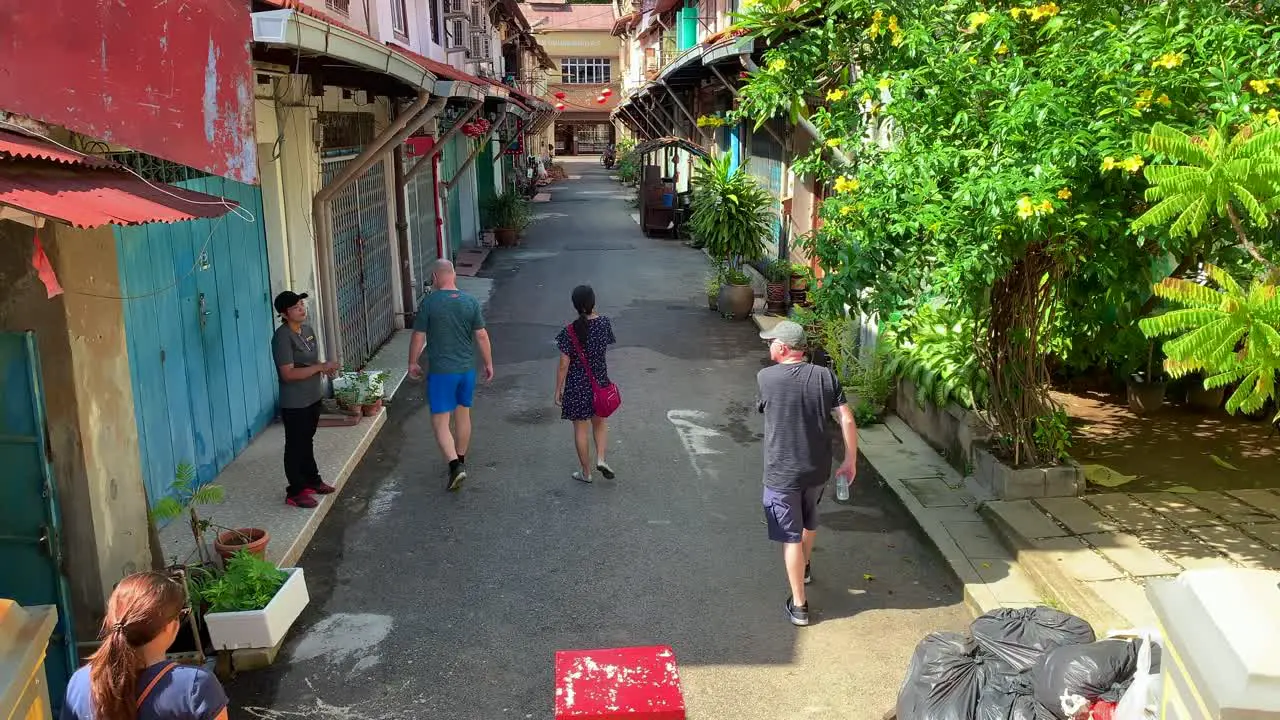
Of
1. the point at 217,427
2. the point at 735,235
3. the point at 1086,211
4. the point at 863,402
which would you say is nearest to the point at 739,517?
the point at 863,402

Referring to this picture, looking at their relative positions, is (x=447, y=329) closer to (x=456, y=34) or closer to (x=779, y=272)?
(x=779, y=272)

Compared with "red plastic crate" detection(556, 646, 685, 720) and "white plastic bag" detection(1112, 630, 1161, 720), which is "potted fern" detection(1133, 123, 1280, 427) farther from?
"red plastic crate" detection(556, 646, 685, 720)

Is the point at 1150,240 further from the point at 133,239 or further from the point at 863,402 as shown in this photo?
the point at 133,239

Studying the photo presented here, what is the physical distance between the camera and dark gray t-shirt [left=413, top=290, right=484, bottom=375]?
7910 millimetres

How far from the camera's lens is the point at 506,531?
7.27 meters

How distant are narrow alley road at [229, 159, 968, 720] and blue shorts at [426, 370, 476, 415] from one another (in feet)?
2.21

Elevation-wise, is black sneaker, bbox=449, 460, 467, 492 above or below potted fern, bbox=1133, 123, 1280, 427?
below

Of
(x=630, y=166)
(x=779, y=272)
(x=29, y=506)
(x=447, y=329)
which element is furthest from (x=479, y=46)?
(x=630, y=166)

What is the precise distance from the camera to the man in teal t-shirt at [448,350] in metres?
7.91

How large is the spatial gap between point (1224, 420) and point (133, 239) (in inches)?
354

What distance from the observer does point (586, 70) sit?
63500mm

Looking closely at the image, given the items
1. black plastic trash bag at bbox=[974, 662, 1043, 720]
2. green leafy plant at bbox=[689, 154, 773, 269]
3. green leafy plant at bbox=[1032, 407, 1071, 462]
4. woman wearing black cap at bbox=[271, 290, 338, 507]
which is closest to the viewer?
black plastic trash bag at bbox=[974, 662, 1043, 720]

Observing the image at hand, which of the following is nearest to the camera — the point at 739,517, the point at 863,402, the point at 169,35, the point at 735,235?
the point at 169,35

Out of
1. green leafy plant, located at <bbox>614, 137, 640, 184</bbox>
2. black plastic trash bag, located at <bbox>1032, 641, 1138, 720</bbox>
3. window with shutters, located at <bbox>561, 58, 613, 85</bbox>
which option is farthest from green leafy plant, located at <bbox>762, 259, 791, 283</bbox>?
window with shutters, located at <bbox>561, 58, 613, 85</bbox>
